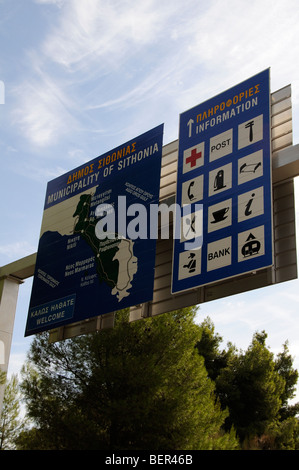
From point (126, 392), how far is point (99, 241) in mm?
9373

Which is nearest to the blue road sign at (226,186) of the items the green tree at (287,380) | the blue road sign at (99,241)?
the blue road sign at (99,241)

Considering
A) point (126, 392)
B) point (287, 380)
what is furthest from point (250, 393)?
point (126, 392)

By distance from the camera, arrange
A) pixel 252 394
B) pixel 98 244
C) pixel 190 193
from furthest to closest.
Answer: pixel 252 394
pixel 98 244
pixel 190 193

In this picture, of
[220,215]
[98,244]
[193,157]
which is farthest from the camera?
[98,244]

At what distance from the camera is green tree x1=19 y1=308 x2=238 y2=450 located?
17594 mm

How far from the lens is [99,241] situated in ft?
34.4

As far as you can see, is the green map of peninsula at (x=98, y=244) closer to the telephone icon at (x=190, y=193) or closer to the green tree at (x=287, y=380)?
the telephone icon at (x=190, y=193)

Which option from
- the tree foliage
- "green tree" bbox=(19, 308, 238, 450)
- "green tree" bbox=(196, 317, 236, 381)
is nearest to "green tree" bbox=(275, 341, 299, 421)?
the tree foliage

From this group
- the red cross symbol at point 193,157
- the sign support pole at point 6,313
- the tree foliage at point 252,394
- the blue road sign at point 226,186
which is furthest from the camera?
the tree foliage at point 252,394

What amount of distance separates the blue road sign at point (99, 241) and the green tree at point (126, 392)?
25.6 feet

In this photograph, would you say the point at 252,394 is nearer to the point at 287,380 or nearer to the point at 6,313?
the point at 287,380

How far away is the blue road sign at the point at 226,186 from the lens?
317 inches

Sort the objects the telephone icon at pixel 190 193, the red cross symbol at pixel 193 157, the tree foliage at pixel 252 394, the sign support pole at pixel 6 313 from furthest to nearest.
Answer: the tree foliage at pixel 252 394, the sign support pole at pixel 6 313, the red cross symbol at pixel 193 157, the telephone icon at pixel 190 193

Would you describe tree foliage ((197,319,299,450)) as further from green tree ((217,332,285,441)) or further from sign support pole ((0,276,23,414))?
sign support pole ((0,276,23,414))
